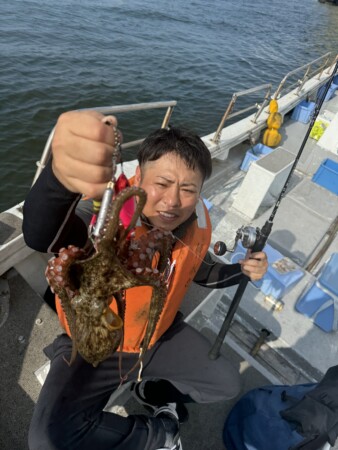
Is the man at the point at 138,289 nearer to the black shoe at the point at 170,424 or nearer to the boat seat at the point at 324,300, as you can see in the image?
the black shoe at the point at 170,424

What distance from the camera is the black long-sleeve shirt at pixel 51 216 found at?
2051mm

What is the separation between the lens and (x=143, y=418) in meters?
3.17

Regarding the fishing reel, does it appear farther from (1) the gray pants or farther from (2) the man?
(1) the gray pants

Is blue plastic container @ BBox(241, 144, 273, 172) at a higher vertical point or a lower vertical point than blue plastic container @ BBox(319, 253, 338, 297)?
higher

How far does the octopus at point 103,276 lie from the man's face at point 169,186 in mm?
510

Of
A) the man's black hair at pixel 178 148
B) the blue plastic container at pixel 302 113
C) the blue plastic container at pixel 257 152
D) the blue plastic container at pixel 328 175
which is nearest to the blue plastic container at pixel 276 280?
the man's black hair at pixel 178 148

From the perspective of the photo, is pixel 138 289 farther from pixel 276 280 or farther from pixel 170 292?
pixel 276 280

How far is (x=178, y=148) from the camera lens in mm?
2523

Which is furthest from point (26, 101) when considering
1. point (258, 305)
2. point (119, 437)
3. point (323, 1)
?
point (323, 1)

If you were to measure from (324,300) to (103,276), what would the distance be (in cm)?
432

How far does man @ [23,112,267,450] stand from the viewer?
1812mm

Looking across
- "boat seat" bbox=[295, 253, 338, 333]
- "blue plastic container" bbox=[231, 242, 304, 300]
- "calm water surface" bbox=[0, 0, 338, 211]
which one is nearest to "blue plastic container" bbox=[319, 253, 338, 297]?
"boat seat" bbox=[295, 253, 338, 333]

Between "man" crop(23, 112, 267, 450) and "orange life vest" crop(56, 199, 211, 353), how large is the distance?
0.03 ft

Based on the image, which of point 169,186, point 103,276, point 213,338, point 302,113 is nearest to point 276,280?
point 213,338
